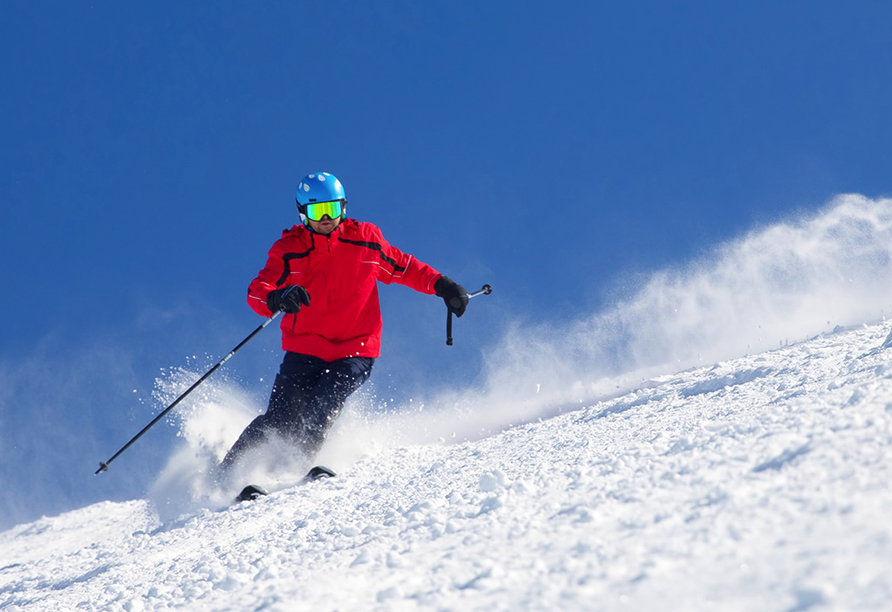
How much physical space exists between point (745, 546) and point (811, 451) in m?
0.51

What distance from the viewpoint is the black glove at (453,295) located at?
6.05 meters

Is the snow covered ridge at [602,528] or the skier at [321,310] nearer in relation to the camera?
the snow covered ridge at [602,528]

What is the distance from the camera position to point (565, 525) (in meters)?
2.05

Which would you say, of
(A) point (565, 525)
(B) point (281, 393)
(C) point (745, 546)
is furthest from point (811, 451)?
(B) point (281, 393)

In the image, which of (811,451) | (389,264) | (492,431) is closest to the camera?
(811,451)

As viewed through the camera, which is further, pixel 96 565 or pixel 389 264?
pixel 389 264

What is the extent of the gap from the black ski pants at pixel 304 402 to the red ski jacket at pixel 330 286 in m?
0.12

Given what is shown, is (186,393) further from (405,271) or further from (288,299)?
(405,271)

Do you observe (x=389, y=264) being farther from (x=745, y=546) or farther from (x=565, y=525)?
(x=745, y=546)

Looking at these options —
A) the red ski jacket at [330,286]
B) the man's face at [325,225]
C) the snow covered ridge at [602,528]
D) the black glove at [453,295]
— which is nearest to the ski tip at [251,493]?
the snow covered ridge at [602,528]

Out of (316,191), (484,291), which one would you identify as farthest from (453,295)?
(316,191)

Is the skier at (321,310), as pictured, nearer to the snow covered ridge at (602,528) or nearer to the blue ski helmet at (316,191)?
the blue ski helmet at (316,191)

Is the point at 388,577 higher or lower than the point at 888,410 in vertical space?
lower

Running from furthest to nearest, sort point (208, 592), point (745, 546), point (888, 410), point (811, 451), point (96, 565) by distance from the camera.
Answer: point (96, 565) → point (208, 592) → point (888, 410) → point (811, 451) → point (745, 546)
